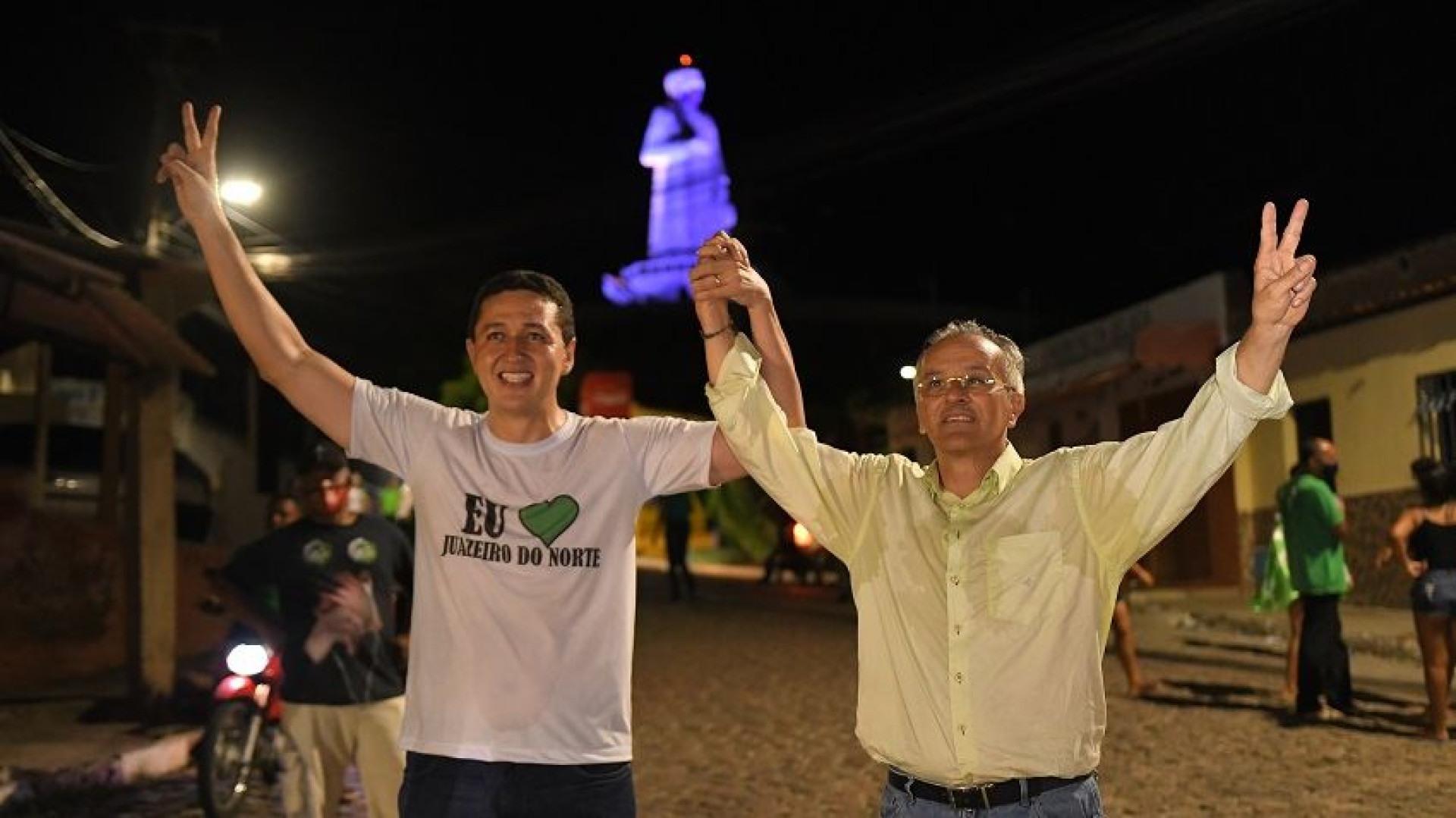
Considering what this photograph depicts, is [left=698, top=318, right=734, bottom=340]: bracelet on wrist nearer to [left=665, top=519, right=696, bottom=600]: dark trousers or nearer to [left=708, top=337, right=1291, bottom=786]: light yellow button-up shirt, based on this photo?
[left=708, top=337, right=1291, bottom=786]: light yellow button-up shirt

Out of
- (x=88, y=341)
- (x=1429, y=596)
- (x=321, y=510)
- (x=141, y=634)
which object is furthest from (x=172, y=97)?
(x=1429, y=596)

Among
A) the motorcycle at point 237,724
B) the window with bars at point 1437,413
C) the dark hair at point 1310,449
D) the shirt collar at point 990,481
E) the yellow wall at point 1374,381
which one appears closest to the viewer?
the shirt collar at point 990,481

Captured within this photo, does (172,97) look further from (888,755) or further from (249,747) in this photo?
(888,755)

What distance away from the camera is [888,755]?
122 inches

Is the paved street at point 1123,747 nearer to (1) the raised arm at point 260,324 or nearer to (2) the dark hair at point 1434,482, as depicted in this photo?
(2) the dark hair at point 1434,482

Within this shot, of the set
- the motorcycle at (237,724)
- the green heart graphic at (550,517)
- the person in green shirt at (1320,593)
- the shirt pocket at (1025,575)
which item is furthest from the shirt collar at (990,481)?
the person in green shirt at (1320,593)

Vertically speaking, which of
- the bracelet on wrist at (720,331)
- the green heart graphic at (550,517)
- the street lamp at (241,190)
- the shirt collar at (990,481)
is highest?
the street lamp at (241,190)

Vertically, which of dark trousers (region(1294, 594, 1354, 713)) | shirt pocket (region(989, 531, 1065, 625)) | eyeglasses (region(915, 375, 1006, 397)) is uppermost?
eyeglasses (region(915, 375, 1006, 397))

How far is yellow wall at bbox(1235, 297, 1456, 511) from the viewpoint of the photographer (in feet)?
57.5

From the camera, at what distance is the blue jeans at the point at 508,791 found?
3.28 metres

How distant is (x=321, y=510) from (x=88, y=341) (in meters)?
A: 6.03

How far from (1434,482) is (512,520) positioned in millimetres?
7969

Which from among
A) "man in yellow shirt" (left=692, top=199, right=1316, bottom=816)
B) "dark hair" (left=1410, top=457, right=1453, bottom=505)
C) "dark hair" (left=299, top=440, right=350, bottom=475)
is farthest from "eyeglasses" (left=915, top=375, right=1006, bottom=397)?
"dark hair" (left=1410, top=457, right=1453, bottom=505)

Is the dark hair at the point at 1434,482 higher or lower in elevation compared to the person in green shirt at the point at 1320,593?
higher
